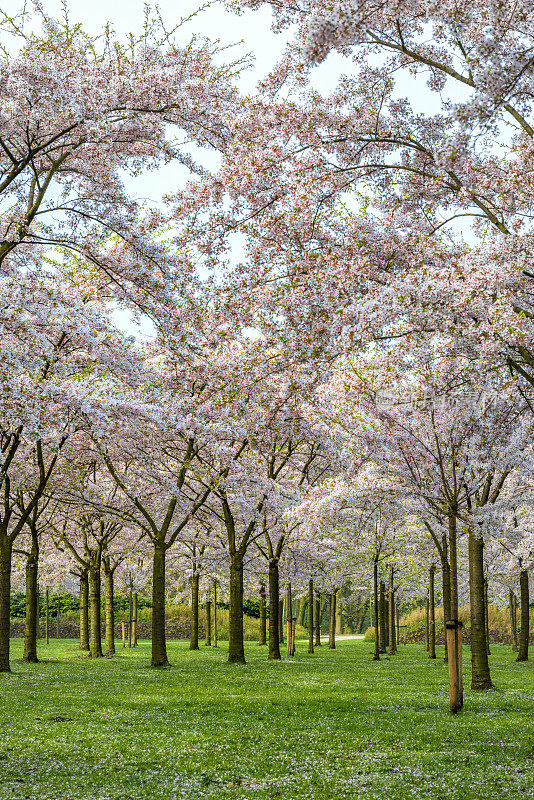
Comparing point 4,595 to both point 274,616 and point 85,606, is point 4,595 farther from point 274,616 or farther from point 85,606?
point 85,606

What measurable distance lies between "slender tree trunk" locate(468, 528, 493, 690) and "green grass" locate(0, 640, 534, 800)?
58 cm

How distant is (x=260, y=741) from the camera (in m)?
9.38

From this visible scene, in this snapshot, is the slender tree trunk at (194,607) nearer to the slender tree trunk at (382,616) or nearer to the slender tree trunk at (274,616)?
the slender tree trunk at (274,616)

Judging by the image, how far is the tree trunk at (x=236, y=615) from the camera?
23219 millimetres

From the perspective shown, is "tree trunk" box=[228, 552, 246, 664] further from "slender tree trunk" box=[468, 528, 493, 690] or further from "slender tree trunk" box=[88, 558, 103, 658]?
"slender tree trunk" box=[468, 528, 493, 690]

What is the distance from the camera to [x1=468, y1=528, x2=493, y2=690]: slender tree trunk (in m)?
15.7

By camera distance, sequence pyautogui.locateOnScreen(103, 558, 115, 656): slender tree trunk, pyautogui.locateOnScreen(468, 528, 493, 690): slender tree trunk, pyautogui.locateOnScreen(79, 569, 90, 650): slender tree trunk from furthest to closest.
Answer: pyautogui.locateOnScreen(79, 569, 90, 650): slender tree trunk → pyautogui.locateOnScreen(103, 558, 115, 656): slender tree trunk → pyautogui.locateOnScreen(468, 528, 493, 690): slender tree trunk

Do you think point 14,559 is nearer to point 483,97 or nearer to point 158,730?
point 158,730

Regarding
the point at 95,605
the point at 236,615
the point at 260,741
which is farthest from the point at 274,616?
the point at 260,741

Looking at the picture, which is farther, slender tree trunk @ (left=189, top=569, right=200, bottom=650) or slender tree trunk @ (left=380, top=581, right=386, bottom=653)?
slender tree trunk @ (left=380, top=581, right=386, bottom=653)

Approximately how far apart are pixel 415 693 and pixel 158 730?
281 inches

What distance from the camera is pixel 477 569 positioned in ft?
53.2

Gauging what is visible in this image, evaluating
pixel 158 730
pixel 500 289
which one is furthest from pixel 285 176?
pixel 158 730

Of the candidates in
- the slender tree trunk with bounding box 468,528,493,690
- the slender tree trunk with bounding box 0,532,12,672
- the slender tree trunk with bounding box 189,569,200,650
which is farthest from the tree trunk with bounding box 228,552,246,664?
the slender tree trunk with bounding box 189,569,200,650
